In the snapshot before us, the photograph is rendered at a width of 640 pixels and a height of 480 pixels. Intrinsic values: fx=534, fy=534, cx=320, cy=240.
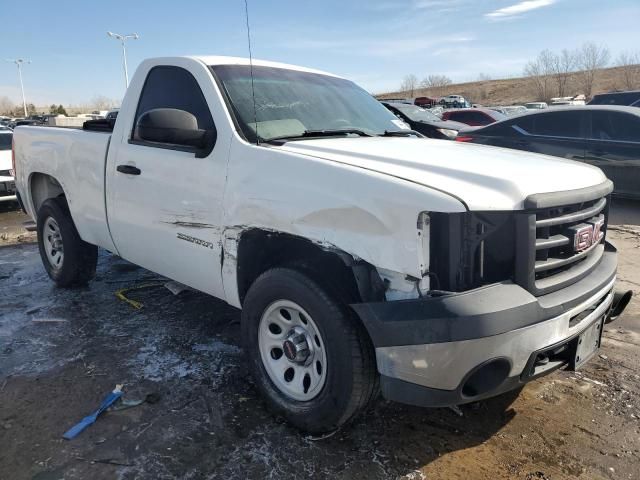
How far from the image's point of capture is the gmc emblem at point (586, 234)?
101 inches

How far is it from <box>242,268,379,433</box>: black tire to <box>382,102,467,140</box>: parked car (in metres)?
8.64

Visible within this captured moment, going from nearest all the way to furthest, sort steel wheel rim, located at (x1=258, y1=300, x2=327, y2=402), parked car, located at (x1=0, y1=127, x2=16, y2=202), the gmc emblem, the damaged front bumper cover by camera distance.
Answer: the damaged front bumper cover
the gmc emblem
steel wheel rim, located at (x1=258, y1=300, x2=327, y2=402)
parked car, located at (x1=0, y1=127, x2=16, y2=202)

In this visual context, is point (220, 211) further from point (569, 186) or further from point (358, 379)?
point (569, 186)

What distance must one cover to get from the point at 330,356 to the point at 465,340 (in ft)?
2.20

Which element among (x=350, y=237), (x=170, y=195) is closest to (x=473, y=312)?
(x=350, y=237)

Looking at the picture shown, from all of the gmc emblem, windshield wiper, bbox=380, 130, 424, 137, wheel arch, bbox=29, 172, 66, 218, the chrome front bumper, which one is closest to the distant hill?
wheel arch, bbox=29, 172, 66, 218

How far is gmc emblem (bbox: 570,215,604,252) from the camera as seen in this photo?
2.57m

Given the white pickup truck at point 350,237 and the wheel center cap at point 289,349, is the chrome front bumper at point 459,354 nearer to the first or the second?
the white pickup truck at point 350,237

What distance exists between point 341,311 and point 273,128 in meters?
1.27

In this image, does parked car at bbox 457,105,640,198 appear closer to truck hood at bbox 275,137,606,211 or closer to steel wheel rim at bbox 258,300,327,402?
truck hood at bbox 275,137,606,211

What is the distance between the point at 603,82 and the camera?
2746 inches

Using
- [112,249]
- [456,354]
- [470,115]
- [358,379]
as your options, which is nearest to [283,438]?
[358,379]

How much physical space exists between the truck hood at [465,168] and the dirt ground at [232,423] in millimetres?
1309

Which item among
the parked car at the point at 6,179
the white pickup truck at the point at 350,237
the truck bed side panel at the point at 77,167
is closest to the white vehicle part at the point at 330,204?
the white pickup truck at the point at 350,237
